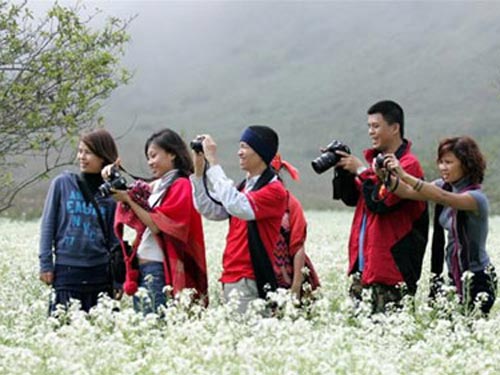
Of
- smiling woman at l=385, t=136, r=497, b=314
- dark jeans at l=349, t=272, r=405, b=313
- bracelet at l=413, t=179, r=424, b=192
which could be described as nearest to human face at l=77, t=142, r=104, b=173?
dark jeans at l=349, t=272, r=405, b=313

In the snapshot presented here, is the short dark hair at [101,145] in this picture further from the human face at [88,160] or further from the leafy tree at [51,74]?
the leafy tree at [51,74]

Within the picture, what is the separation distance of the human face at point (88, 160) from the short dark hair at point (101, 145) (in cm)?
3

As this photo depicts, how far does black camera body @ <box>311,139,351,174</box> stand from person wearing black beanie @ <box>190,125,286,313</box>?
1.40 feet

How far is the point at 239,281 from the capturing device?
27.7ft

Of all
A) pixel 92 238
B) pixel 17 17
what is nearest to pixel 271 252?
pixel 92 238

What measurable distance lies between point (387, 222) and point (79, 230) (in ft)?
8.65

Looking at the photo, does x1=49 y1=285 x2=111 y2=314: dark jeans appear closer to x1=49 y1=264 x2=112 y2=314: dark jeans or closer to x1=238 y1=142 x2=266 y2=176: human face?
x1=49 y1=264 x2=112 y2=314: dark jeans

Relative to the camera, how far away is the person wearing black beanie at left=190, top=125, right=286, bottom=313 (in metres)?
8.30

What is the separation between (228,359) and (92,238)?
318 cm

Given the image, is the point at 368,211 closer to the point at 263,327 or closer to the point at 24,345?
the point at 263,327

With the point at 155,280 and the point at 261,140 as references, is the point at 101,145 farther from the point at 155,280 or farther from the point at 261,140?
the point at 261,140

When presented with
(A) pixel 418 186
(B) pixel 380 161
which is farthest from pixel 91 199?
(A) pixel 418 186

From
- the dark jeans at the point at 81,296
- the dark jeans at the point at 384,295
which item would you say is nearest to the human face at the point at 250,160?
the dark jeans at the point at 384,295

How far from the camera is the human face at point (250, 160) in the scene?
8422 mm
